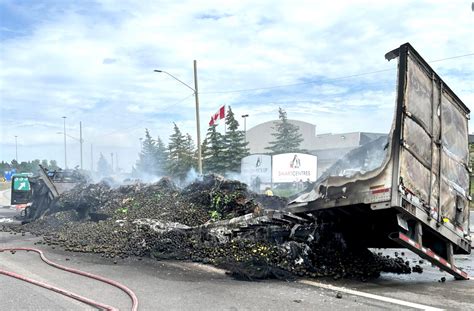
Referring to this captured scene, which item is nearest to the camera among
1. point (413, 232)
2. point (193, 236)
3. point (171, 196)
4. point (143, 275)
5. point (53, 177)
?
point (413, 232)

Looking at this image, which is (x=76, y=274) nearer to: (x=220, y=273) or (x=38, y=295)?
(x=38, y=295)

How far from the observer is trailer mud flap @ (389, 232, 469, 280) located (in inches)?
232

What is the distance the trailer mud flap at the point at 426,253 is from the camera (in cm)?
588

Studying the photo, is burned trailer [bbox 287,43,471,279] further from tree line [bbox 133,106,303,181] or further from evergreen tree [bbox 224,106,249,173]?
evergreen tree [bbox 224,106,249,173]

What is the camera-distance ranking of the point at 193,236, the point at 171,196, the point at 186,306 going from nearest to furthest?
the point at 186,306 < the point at 193,236 < the point at 171,196

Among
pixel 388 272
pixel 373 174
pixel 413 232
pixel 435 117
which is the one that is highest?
pixel 435 117

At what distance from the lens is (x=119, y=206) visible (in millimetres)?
13000

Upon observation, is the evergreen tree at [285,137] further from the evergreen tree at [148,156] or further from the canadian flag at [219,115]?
the canadian flag at [219,115]

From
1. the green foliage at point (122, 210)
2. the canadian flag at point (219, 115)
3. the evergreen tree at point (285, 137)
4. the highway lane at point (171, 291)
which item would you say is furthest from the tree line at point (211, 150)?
the highway lane at point (171, 291)

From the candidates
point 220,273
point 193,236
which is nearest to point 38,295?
point 220,273

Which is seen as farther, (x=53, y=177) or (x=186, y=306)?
(x=53, y=177)

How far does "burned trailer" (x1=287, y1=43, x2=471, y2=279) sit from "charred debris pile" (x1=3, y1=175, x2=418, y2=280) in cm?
44

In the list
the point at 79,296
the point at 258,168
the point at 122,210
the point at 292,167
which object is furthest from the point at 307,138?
the point at 79,296

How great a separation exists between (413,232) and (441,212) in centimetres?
70
